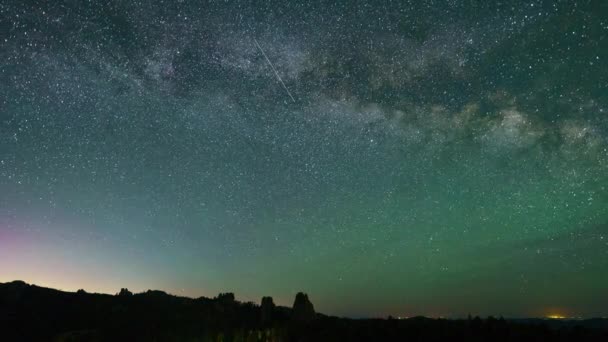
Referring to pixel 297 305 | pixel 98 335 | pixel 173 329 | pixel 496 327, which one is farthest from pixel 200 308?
pixel 496 327

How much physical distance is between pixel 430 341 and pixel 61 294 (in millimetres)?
79694

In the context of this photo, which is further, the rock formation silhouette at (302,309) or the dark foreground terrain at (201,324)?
the rock formation silhouette at (302,309)

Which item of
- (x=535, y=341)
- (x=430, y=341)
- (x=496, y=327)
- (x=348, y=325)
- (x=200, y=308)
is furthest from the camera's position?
(x=200, y=308)

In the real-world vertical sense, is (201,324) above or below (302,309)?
below

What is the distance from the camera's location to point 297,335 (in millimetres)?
64375

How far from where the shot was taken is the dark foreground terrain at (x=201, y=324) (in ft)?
205

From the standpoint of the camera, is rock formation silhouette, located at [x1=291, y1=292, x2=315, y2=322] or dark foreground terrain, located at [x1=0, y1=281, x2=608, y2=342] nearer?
dark foreground terrain, located at [x1=0, y1=281, x2=608, y2=342]

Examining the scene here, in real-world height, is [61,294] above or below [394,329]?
above

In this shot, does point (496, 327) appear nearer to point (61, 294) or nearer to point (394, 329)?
point (394, 329)

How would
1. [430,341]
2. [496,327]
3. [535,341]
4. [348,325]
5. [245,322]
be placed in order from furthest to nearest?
[245,322]
[348,325]
[496,327]
[430,341]
[535,341]

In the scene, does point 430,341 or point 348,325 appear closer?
point 430,341

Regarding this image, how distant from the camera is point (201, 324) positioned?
250 ft

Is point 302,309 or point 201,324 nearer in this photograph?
point 201,324

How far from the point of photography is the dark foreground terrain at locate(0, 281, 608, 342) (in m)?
62.4
